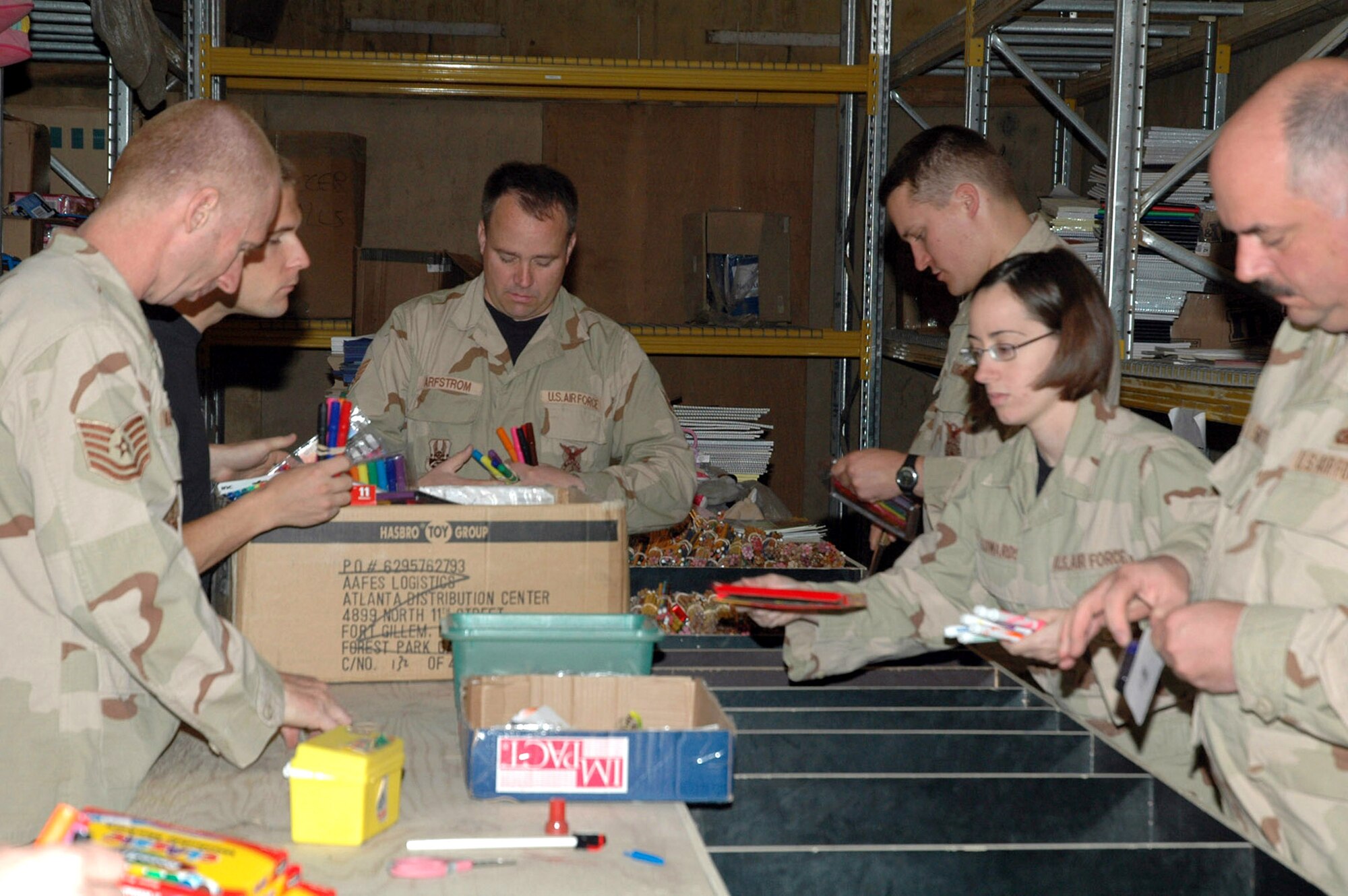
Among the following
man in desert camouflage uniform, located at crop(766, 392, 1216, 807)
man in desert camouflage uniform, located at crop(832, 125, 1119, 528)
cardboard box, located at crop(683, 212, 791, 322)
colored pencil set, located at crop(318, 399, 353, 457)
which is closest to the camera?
man in desert camouflage uniform, located at crop(766, 392, 1216, 807)

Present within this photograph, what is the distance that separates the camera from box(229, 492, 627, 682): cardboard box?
1.88 meters

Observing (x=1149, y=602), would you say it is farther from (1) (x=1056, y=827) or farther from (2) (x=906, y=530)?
(2) (x=906, y=530)

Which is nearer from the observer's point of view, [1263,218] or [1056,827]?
[1263,218]

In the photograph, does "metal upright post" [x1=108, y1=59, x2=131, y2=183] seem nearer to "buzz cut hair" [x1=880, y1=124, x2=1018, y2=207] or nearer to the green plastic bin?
"buzz cut hair" [x1=880, y1=124, x2=1018, y2=207]

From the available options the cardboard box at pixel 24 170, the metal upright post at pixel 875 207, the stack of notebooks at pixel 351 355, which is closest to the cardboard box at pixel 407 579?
the stack of notebooks at pixel 351 355

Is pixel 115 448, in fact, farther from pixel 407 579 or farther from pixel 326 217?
pixel 326 217

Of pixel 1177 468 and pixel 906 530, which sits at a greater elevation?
pixel 1177 468

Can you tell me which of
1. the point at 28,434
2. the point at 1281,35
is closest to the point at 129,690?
the point at 28,434

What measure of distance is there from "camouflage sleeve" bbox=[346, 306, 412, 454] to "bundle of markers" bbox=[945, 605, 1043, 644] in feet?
6.06

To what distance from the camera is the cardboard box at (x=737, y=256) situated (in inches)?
189

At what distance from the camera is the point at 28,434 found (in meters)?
1.35

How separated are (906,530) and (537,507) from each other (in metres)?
1.06

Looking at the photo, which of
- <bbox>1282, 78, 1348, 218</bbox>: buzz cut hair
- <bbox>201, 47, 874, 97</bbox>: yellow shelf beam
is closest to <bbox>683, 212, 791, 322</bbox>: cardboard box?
<bbox>201, 47, 874, 97</bbox>: yellow shelf beam

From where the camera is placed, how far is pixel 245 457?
2324 mm
